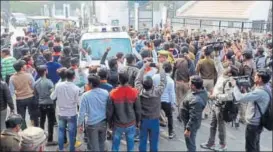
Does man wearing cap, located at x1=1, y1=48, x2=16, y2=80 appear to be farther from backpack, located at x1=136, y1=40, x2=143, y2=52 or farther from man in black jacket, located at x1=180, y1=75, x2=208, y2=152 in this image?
man in black jacket, located at x1=180, y1=75, x2=208, y2=152

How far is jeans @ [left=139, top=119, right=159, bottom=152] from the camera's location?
5313mm

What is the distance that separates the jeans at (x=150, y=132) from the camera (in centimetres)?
531

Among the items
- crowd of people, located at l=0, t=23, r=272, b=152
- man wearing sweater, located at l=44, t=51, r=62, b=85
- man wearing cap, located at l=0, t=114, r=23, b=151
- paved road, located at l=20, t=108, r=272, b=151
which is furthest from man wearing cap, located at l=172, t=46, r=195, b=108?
man wearing cap, located at l=0, t=114, r=23, b=151

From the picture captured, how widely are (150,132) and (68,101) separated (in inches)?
60.3

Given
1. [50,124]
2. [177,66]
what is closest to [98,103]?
[50,124]

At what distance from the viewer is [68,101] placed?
17.8 ft

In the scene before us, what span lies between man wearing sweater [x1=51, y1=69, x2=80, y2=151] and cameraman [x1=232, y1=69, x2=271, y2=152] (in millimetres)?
2709

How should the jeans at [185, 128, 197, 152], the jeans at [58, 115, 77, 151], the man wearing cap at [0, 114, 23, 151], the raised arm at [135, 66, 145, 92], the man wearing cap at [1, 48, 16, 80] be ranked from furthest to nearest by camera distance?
the man wearing cap at [1, 48, 16, 80] < the raised arm at [135, 66, 145, 92] < the jeans at [58, 115, 77, 151] < the jeans at [185, 128, 197, 152] < the man wearing cap at [0, 114, 23, 151]

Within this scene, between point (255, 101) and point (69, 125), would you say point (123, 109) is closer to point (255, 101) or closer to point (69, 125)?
point (69, 125)

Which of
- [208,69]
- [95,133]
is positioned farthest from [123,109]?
[208,69]

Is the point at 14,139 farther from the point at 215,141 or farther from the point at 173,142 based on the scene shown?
the point at 215,141

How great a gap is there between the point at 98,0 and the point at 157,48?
1432 inches

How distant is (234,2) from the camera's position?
3050 centimetres

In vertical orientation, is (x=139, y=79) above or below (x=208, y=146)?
above
